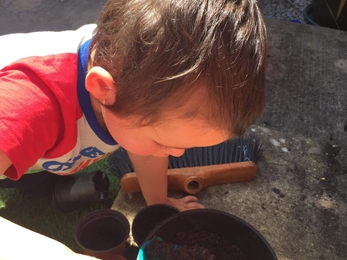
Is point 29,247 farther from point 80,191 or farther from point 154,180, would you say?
point 80,191

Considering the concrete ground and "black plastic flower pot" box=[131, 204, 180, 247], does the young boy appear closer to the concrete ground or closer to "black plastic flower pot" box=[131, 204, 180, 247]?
"black plastic flower pot" box=[131, 204, 180, 247]

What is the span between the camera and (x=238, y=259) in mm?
1074

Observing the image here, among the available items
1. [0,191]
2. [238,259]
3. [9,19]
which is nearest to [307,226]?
[238,259]

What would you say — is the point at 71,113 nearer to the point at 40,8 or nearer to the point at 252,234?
the point at 252,234

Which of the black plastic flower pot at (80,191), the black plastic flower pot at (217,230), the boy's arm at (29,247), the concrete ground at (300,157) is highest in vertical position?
the boy's arm at (29,247)

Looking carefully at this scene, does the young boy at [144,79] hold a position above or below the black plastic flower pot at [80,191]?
above

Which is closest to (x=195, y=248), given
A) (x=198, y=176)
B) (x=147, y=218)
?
(x=147, y=218)

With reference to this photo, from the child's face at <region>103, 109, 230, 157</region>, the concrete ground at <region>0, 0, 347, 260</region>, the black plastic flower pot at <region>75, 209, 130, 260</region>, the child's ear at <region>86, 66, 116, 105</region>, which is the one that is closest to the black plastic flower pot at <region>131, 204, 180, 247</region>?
the black plastic flower pot at <region>75, 209, 130, 260</region>

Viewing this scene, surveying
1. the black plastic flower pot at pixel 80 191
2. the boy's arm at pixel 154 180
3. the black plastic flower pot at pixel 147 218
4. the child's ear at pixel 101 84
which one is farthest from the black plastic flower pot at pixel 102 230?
the child's ear at pixel 101 84

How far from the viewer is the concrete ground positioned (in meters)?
1.25

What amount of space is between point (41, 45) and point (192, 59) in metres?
0.44

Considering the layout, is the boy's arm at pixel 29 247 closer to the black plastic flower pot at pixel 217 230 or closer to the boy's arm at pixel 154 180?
the black plastic flower pot at pixel 217 230

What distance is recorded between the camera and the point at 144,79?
77cm

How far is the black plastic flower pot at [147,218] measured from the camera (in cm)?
115
